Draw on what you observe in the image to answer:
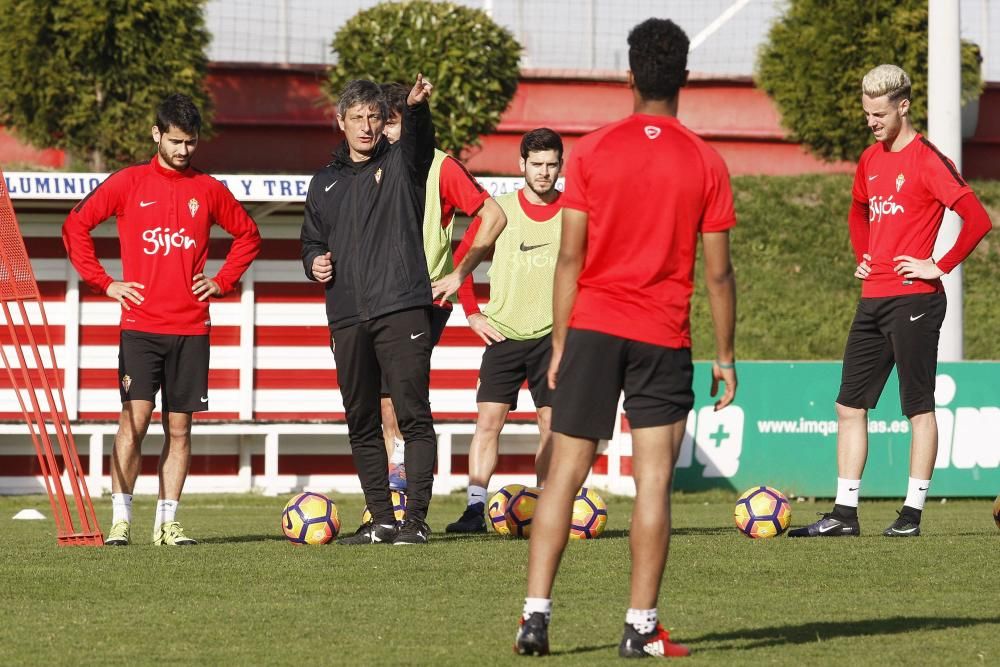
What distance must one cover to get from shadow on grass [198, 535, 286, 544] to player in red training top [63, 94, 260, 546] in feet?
0.87

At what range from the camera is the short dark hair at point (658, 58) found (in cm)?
538

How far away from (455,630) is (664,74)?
2.09m

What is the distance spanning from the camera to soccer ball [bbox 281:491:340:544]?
8609 mm

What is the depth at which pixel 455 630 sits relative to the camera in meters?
5.80

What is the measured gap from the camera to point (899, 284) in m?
8.88

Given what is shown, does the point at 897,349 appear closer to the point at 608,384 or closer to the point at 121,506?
the point at 608,384

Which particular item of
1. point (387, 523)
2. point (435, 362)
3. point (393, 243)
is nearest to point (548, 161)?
point (393, 243)

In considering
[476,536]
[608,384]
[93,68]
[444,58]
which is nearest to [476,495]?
[476,536]

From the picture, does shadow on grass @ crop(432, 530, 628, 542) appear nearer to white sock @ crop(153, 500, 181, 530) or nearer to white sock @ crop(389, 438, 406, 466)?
white sock @ crop(389, 438, 406, 466)

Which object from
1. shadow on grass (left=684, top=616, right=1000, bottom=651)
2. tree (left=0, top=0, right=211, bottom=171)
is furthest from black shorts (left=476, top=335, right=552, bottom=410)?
tree (left=0, top=0, right=211, bottom=171)

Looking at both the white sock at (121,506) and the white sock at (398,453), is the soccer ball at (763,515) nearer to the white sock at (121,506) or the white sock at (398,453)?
the white sock at (398,453)

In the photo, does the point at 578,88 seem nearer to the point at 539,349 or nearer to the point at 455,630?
the point at 539,349

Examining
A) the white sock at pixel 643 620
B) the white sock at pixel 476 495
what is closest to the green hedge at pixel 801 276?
the white sock at pixel 476 495

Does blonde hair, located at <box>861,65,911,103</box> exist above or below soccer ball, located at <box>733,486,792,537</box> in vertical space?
above
